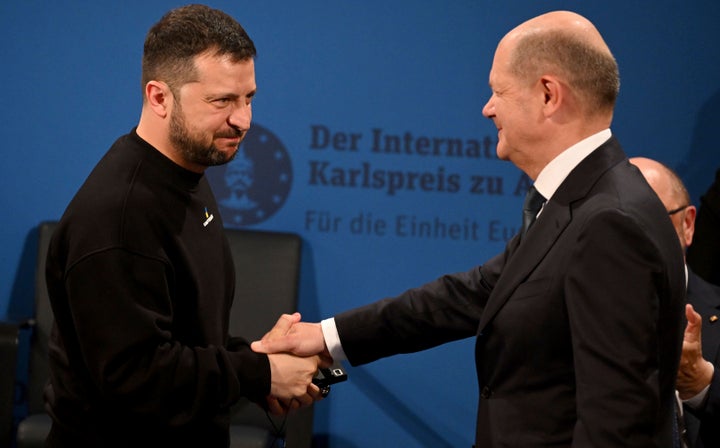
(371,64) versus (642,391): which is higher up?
(371,64)

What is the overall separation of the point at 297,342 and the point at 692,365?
41.8 inches

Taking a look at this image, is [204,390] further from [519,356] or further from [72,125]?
[72,125]

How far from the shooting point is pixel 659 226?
1.75 meters

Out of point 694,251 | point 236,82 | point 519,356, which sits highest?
point 236,82

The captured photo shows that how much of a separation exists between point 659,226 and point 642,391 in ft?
1.02

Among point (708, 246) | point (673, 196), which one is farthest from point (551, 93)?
point (708, 246)

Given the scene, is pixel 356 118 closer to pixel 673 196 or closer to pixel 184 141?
pixel 673 196

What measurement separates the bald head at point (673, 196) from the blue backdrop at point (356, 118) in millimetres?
1119

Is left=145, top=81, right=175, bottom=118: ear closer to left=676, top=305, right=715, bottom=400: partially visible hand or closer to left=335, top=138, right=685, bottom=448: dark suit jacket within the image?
left=335, top=138, right=685, bottom=448: dark suit jacket

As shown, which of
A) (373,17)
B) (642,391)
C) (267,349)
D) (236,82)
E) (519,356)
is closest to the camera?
(642,391)

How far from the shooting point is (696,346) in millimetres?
2492

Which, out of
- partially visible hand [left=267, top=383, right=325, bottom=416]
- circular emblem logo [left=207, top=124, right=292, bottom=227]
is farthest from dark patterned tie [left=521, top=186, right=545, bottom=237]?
circular emblem logo [left=207, top=124, right=292, bottom=227]

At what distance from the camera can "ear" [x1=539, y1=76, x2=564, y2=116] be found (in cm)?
188

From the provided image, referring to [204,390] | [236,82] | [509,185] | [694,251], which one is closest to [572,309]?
[204,390]
